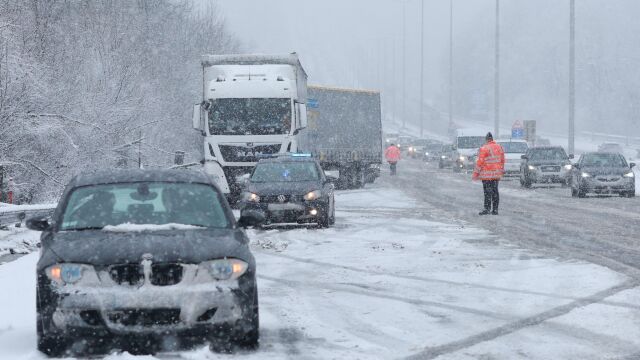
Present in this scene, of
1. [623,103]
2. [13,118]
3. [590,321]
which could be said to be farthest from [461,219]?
[623,103]

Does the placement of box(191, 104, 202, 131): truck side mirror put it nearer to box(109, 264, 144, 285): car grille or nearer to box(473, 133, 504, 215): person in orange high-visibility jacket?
box(473, 133, 504, 215): person in orange high-visibility jacket

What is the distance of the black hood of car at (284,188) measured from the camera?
21.0 metres

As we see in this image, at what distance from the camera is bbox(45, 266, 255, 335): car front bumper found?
305 inches

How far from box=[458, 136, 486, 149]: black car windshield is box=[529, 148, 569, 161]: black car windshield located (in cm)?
1470

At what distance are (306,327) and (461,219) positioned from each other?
1417cm

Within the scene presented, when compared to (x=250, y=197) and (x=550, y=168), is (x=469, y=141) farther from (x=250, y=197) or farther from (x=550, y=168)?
(x=250, y=197)

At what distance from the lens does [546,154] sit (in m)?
41.2

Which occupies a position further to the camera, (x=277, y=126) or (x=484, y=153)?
(x=277, y=126)

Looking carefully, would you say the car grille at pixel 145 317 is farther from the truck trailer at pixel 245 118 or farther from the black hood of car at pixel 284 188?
the truck trailer at pixel 245 118

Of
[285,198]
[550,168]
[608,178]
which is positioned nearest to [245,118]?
[285,198]

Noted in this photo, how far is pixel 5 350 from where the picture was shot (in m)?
8.20

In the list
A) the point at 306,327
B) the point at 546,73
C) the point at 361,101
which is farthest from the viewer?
the point at 546,73

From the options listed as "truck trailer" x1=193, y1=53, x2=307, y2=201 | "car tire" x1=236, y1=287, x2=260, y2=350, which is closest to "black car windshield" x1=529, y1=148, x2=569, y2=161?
"truck trailer" x1=193, y1=53, x2=307, y2=201

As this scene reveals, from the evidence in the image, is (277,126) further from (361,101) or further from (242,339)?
(242,339)
